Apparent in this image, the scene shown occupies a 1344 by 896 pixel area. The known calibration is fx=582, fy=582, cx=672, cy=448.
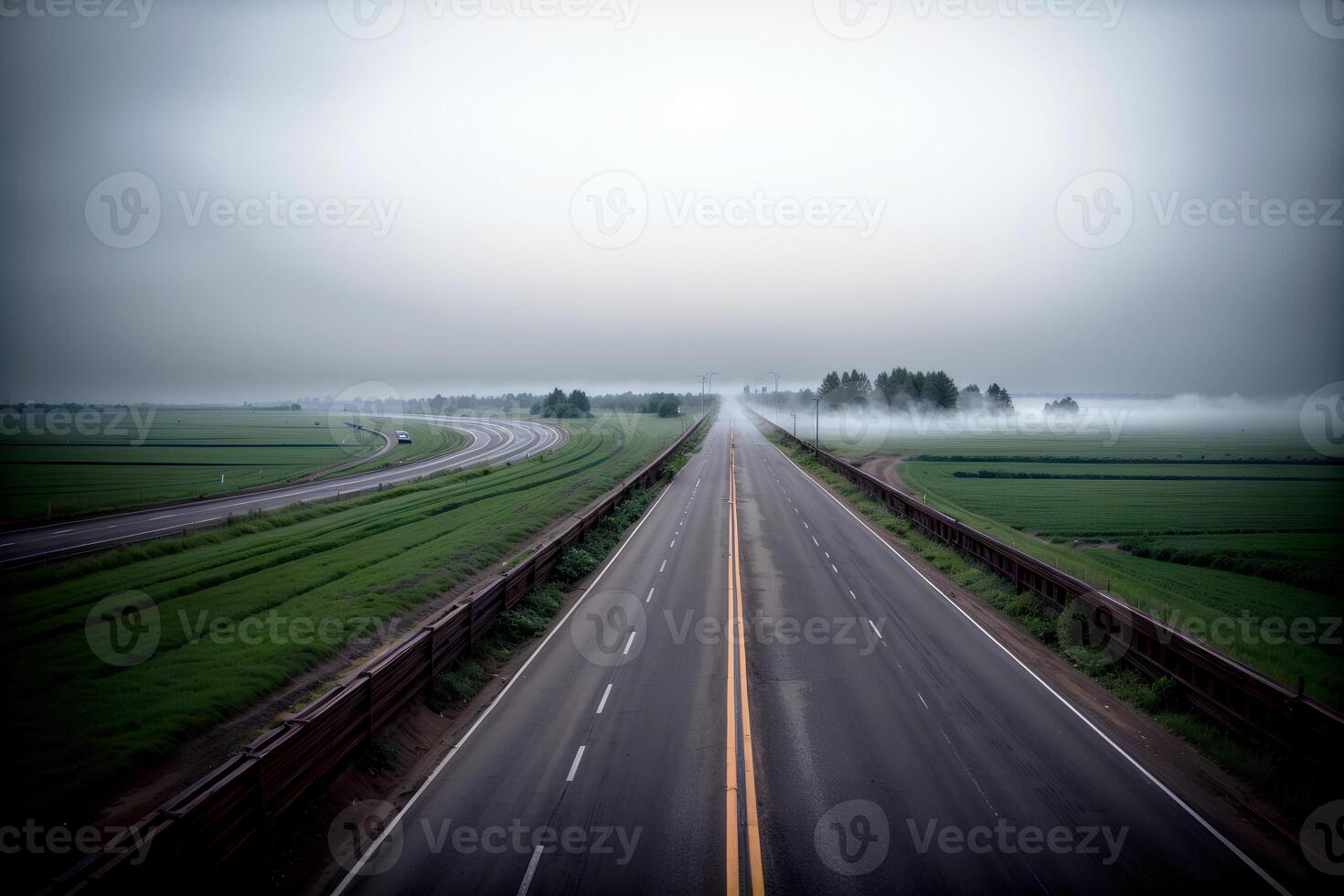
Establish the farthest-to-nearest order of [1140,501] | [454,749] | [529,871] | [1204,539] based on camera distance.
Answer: [1140,501], [1204,539], [454,749], [529,871]

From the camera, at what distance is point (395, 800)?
8.62 meters

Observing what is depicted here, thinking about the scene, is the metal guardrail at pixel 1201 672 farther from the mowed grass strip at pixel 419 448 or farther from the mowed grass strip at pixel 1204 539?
the mowed grass strip at pixel 419 448

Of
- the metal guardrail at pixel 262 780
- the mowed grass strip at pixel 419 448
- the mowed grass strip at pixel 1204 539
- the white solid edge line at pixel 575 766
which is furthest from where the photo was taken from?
the mowed grass strip at pixel 419 448

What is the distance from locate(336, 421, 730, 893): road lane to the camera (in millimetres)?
7180

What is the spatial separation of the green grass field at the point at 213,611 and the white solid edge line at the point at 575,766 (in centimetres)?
657

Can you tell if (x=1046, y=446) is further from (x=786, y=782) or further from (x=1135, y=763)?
(x=786, y=782)

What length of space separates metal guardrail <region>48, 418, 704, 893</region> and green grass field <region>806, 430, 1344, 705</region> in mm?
18890

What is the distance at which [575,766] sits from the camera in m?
9.44

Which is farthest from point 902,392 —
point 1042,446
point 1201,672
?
point 1201,672

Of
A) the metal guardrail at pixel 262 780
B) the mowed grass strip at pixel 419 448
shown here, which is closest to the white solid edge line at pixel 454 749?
the metal guardrail at pixel 262 780

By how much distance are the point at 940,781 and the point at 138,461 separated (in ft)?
270

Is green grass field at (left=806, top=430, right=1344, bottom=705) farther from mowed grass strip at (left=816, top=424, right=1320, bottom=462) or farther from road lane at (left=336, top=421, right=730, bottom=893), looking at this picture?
road lane at (left=336, top=421, right=730, bottom=893)

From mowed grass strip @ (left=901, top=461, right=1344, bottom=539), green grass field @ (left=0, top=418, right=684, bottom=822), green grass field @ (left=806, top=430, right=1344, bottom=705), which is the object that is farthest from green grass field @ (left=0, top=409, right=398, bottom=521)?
mowed grass strip @ (left=901, top=461, right=1344, bottom=539)

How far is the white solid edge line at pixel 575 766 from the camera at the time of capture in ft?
29.9
